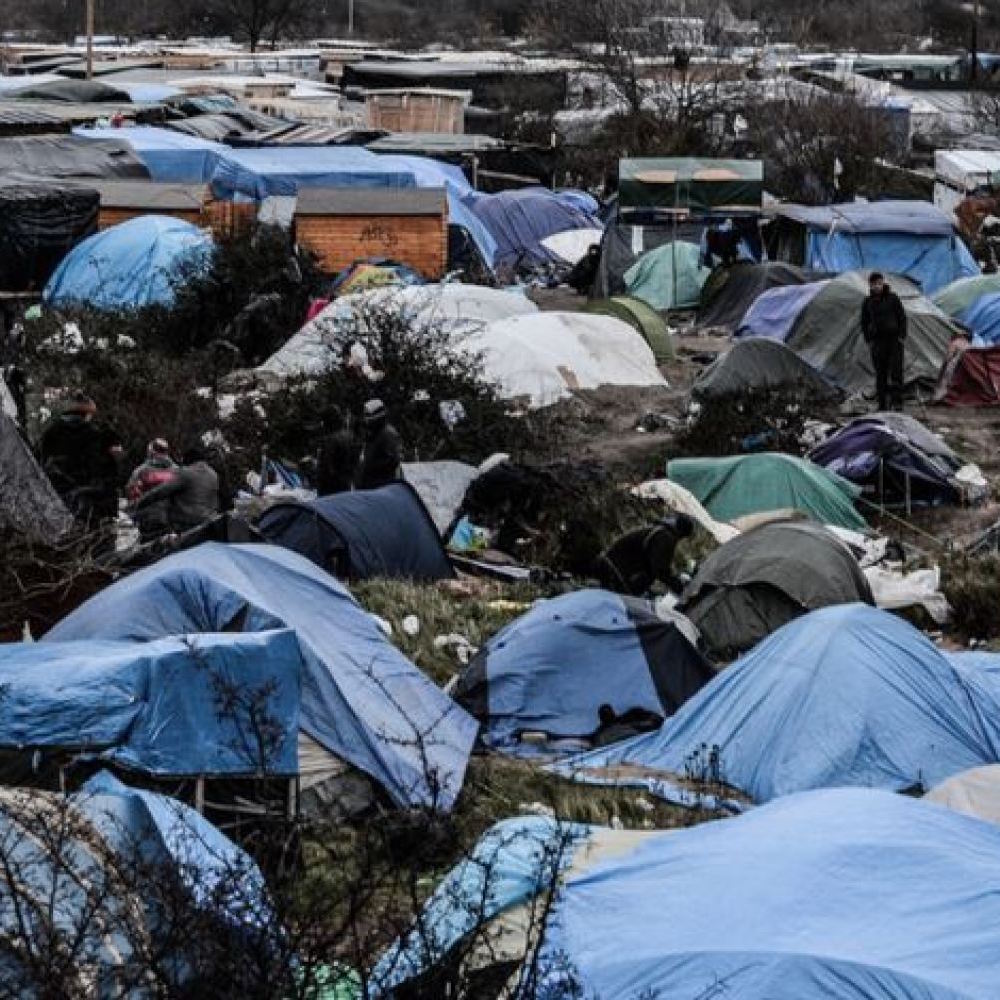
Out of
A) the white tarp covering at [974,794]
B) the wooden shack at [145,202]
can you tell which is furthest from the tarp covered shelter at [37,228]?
the white tarp covering at [974,794]

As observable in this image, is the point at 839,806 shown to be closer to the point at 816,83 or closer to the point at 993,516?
the point at 993,516

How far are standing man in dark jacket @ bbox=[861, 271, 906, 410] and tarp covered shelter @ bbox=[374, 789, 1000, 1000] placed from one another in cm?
1367

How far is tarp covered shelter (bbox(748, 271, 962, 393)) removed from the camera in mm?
24703

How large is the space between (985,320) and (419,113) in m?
24.0

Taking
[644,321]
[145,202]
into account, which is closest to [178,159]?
[145,202]

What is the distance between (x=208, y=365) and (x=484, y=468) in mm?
6492

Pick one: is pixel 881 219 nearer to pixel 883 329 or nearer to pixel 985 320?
pixel 985 320

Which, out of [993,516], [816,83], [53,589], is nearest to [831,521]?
[993,516]

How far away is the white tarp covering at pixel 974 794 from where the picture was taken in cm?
1038

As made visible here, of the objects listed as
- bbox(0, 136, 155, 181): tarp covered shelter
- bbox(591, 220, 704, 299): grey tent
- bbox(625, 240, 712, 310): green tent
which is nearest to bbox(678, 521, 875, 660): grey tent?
bbox(625, 240, 712, 310): green tent

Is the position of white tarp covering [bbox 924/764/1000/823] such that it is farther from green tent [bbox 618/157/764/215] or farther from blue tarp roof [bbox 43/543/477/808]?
green tent [bbox 618/157/764/215]

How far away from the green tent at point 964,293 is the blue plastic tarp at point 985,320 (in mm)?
376

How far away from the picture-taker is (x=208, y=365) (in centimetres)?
2389

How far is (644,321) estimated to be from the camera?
27.2m
